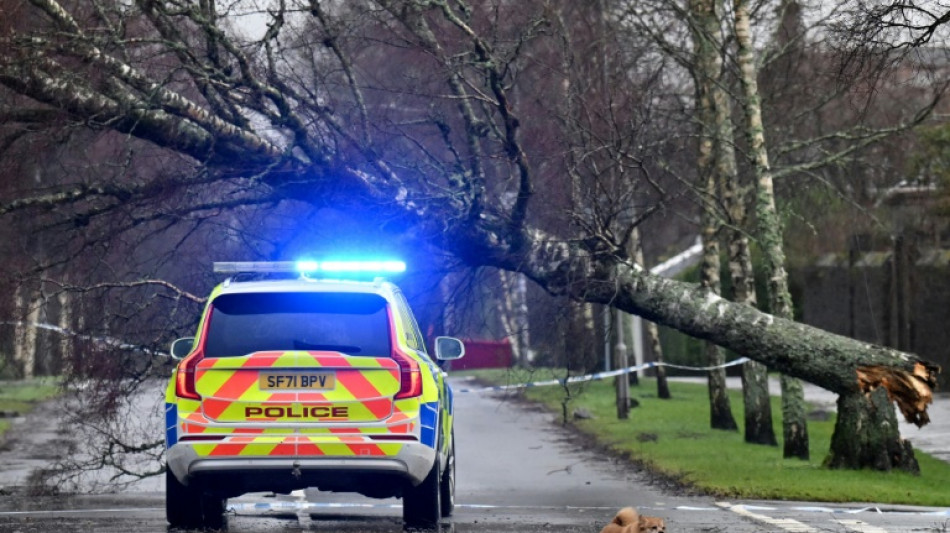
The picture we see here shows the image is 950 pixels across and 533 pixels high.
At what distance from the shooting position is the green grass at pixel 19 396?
3039 centimetres

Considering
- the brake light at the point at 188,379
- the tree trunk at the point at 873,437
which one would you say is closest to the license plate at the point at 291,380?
the brake light at the point at 188,379

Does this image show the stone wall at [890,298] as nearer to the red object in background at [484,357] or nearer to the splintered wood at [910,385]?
the splintered wood at [910,385]

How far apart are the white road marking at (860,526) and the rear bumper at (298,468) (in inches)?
125

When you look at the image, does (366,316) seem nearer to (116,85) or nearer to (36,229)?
(116,85)

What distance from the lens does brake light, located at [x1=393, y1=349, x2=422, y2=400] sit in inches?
414

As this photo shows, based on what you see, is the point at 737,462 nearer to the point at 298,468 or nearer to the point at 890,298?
the point at 298,468

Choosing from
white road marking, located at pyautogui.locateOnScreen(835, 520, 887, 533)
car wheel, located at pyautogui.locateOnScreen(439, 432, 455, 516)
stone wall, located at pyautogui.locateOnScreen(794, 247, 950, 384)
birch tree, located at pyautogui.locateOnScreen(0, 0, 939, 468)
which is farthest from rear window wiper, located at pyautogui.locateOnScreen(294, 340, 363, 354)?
stone wall, located at pyautogui.locateOnScreen(794, 247, 950, 384)

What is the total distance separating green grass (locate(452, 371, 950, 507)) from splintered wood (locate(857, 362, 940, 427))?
692mm

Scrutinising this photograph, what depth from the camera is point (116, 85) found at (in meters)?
14.9

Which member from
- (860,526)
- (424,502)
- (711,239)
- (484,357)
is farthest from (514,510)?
(484,357)

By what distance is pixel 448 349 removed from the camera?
1259 cm

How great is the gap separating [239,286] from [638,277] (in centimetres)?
709

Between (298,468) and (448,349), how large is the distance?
8.12 ft

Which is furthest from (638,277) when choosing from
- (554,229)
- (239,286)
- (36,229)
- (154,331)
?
(239,286)
